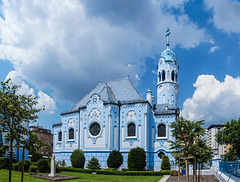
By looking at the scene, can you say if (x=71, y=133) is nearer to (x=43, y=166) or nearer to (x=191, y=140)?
(x=43, y=166)

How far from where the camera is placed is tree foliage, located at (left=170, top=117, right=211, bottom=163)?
2105 cm

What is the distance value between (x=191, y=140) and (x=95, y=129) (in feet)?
76.6

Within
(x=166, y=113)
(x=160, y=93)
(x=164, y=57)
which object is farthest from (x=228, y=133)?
(x=164, y=57)

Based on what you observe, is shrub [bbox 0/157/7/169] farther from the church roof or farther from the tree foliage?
the tree foliage

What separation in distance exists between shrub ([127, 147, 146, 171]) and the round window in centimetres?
784

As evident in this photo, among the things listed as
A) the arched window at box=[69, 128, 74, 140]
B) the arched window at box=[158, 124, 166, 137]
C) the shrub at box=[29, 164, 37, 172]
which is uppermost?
the arched window at box=[158, 124, 166, 137]

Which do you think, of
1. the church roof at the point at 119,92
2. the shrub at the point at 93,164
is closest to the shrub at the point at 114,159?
the shrub at the point at 93,164

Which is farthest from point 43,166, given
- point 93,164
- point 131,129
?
point 131,129

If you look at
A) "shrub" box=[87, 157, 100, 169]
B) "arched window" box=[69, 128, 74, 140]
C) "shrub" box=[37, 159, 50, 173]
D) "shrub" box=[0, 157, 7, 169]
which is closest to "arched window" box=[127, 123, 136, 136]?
"shrub" box=[87, 157, 100, 169]

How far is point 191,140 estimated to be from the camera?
21453mm

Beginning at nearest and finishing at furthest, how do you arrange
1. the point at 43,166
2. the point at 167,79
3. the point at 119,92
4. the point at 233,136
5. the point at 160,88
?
the point at 43,166 → the point at 233,136 → the point at 119,92 → the point at 167,79 → the point at 160,88

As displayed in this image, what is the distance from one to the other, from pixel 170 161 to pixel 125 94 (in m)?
14.3

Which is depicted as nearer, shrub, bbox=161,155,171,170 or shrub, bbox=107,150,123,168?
shrub, bbox=161,155,171,170

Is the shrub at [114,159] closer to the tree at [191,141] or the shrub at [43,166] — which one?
the shrub at [43,166]
